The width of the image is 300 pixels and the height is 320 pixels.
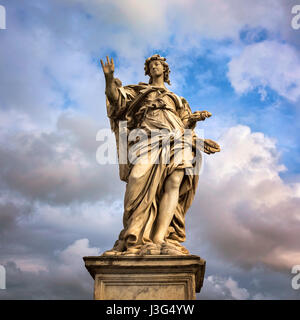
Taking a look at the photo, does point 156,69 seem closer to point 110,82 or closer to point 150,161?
point 110,82

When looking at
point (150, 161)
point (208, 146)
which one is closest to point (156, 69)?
point (208, 146)

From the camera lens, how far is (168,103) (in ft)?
31.7

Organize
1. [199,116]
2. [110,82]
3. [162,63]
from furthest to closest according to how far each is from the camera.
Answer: [162,63] → [199,116] → [110,82]

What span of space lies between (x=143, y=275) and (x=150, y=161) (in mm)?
2552

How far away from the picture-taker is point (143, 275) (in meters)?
6.99

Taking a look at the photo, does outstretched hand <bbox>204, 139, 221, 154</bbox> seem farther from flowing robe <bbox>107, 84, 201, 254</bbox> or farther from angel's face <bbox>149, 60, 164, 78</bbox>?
angel's face <bbox>149, 60, 164, 78</bbox>

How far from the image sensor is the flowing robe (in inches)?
316

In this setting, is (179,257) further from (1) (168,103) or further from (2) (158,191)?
(1) (168,103)

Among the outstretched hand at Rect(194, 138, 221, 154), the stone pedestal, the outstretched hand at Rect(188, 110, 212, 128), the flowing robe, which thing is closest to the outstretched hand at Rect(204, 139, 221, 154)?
the outstretched hand at Rect(194, 138, 221, 154)

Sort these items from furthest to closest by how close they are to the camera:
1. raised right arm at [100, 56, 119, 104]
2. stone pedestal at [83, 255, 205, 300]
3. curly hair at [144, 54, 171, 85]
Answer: curly hair at [144, 54, 171, 85]
raised right arm at [100, 56, 119, 104]
stone pedestal at [83, 255, 205, 300]

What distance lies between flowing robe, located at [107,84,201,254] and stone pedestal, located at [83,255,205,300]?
56cm

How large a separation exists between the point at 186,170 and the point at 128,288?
3.08m

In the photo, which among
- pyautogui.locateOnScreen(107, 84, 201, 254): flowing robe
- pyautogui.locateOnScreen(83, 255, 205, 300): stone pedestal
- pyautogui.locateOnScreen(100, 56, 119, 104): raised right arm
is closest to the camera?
pyautogui.locateOnScreen(83, 255, 205, 300): stone pedestal
